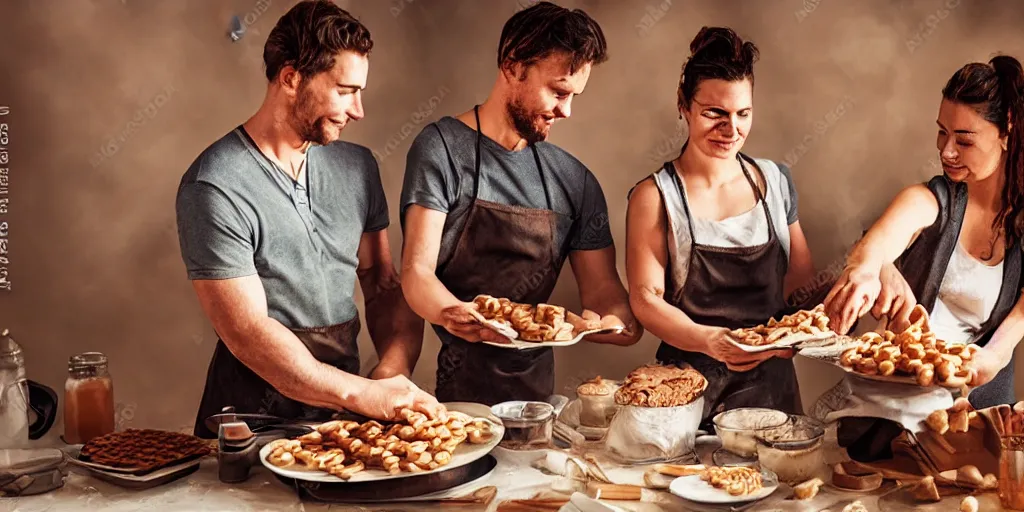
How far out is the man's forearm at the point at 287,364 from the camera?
10.5 ft

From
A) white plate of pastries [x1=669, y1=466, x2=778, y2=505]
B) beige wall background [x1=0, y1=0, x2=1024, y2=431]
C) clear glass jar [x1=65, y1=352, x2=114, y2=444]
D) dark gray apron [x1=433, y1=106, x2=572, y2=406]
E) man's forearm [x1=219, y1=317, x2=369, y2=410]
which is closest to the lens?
white plate of pastries [x1=669, y1=466, x2=778, y2=505]

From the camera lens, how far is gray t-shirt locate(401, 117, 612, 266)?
134 inches

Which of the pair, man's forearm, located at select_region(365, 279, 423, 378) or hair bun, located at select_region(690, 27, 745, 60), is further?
man's forearm, located at select_region(365, 279, 423, 378)

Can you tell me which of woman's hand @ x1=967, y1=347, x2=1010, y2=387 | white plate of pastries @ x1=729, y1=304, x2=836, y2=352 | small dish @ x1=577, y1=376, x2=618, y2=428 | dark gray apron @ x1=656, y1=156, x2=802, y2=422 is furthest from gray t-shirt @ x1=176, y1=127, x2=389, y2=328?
woman's hand @ x1=967, y1=347, x2=1010, y2=387

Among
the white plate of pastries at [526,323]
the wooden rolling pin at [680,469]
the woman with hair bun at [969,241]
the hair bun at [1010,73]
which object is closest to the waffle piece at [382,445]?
the white plate of pastries at [526,323]

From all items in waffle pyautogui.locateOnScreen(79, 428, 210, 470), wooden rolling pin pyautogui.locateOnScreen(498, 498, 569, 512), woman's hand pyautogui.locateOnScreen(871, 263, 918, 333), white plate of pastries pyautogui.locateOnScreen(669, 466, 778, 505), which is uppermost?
woman's hand pyautogui.locateOnScreen(871, 263, 918, 333)

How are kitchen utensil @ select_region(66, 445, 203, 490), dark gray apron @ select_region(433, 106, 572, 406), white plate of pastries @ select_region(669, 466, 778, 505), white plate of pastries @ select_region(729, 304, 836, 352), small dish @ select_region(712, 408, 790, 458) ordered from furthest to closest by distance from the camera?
dark gray apron @ select_region(433, 106, 572, 406) → white plate of pastries @ select_region(729, 304, 836, 352) → small dish @ select_region(712, 408, 790, 458) → kitchen utensil @ select_region(66, 445, 203, 490) → white plate of pastries @ select_region(669, 466, 778, 505)

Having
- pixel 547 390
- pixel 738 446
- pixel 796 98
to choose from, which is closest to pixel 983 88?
pixel 796 98

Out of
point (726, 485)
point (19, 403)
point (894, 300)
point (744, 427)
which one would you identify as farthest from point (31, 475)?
point (894, 300)

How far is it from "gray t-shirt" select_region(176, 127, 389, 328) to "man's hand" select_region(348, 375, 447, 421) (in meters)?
0.38

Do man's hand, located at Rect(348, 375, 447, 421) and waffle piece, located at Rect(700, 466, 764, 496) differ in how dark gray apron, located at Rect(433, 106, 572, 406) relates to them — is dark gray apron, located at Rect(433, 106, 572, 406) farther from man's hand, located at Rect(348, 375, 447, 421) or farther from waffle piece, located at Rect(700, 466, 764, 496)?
waffle piece, located at Rect(700, 466, 764, 496)

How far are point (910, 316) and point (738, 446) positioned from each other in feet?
3.09

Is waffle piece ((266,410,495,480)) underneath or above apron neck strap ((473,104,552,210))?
underneath

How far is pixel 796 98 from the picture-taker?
3461mm
